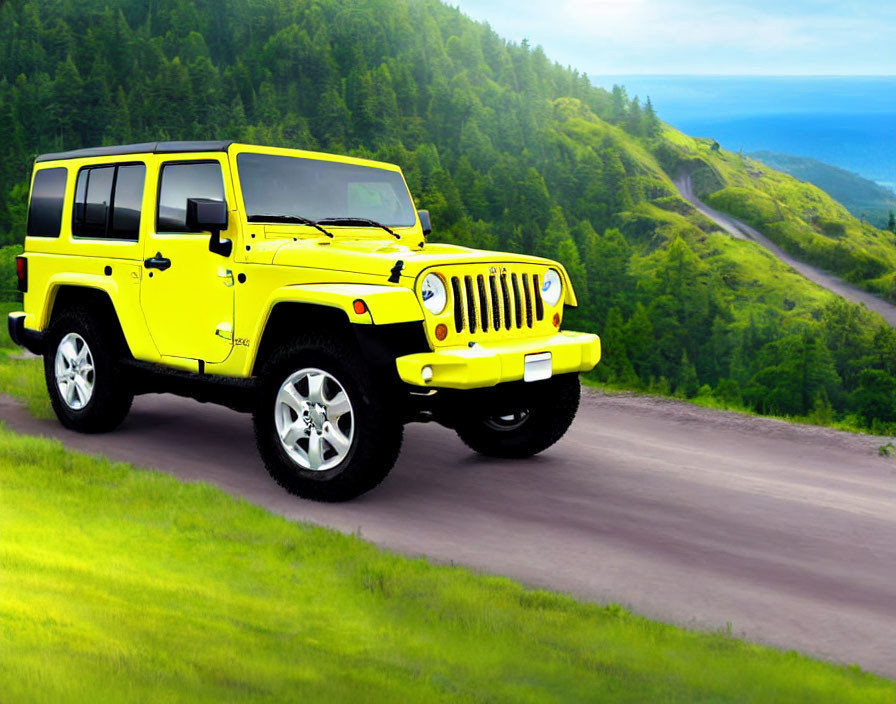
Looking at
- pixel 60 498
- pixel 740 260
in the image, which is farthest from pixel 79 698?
pixel 740 260

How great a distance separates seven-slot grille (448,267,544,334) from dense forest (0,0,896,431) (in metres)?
48.1

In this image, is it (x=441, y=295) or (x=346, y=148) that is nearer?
(x=441, y=295)

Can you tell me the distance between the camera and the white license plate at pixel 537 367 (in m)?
6.30

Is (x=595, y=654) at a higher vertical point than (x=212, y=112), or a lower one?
lower

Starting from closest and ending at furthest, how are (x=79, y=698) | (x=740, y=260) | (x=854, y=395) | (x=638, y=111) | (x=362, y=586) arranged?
(x=79, y=698), (x=362, y=586), (x=854, y=395), (x=740, y=260), (x=638, y=111)

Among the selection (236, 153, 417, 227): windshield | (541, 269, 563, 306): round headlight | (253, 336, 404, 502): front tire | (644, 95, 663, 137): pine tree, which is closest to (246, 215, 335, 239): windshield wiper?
(236, 153, 417, 227): windshield

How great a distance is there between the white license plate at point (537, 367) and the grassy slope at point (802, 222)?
421 feet

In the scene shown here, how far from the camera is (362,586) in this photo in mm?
4594

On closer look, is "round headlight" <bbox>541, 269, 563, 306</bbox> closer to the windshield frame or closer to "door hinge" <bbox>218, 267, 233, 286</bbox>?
the windshield frame

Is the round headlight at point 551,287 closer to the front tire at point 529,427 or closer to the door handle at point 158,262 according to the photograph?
the front tire at point 529,427

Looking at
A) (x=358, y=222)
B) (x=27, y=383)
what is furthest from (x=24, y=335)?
(x=358, y=222)

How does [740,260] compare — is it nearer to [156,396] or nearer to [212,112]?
[212,112]

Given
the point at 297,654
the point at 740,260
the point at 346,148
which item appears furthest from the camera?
the point at 740,260

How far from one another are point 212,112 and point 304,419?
360 ft
